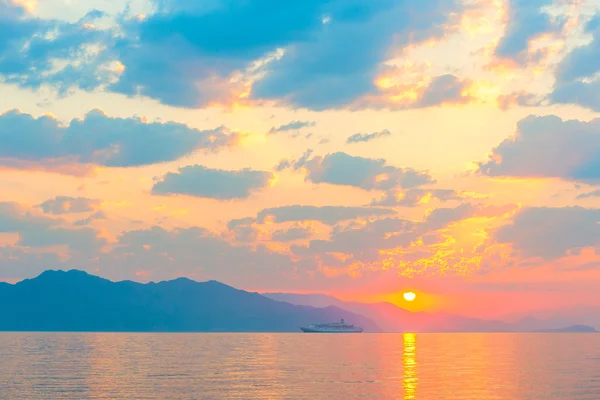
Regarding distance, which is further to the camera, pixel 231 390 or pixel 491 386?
pixel 491 386

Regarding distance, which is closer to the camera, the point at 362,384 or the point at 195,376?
the point at 362,384

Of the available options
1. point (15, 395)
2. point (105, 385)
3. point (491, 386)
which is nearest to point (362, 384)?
point (491, 386)

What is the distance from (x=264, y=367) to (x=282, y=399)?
60.4m

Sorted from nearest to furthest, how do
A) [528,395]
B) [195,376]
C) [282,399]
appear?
[282,399], [528,395], [195,376]

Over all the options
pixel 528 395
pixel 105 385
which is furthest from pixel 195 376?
pixel 528 395

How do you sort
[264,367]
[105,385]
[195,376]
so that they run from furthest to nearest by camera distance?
1. [264,367]
2. [195,376]
3. [105,385]

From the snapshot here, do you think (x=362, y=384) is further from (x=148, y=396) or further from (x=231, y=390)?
(x=148, y=396)

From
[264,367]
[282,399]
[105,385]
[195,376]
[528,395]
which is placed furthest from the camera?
[264,367]

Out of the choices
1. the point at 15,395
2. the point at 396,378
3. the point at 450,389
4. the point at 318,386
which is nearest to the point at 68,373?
the point at 15,395

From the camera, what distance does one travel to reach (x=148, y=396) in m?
96.3

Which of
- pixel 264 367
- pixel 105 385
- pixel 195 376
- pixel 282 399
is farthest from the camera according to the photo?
pixel 264 367

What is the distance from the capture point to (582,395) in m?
103

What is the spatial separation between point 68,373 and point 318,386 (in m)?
49.6

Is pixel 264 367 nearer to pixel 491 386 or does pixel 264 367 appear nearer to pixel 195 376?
pixel 195 376
